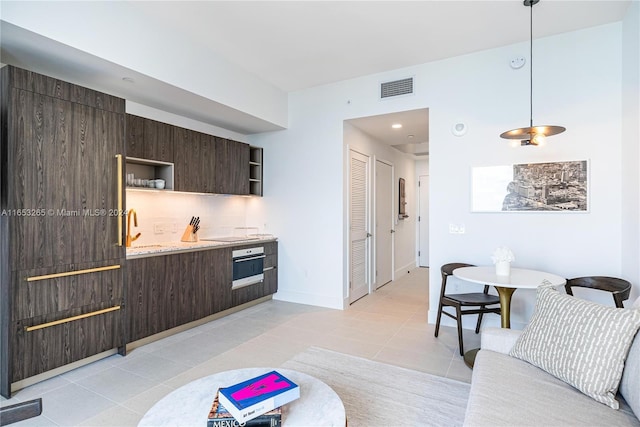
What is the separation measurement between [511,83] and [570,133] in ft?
2.47

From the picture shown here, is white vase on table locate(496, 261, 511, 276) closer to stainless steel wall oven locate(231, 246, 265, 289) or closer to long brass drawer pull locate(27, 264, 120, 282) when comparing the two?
stainless steel wall oven locate(231, 246, 265, 289)

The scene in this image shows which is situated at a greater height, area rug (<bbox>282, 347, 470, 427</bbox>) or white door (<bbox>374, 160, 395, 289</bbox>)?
white door (<bbox>374, 160, 395, 289</bbox>)

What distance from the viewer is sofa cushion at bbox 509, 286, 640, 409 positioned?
148 centimetres

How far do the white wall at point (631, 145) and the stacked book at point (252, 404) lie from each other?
115 inches

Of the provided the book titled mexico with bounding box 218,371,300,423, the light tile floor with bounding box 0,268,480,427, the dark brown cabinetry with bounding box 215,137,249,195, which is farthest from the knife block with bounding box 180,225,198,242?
the book titled mexico with bounding box 218,371,300,423

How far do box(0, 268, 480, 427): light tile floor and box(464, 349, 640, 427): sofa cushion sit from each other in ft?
3.37

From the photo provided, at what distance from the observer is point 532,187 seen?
11.1 ft

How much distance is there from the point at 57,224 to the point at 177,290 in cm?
128

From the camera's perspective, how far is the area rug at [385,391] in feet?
6.73

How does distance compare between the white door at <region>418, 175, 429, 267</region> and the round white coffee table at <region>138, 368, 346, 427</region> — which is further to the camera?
the white door at <region>418, 175, 429, 267</region>

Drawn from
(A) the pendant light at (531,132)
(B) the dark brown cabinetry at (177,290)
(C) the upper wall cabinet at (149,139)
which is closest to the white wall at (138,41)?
(C) the upper wall cabinet at (149,139)

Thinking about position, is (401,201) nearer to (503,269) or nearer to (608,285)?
(503,269)

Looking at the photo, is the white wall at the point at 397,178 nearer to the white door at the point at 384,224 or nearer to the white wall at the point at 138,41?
the white door at the point at 384,224

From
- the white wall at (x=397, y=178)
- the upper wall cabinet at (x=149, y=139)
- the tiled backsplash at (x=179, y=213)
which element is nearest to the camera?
the upper wall cabinet at (x=149, y=139)
